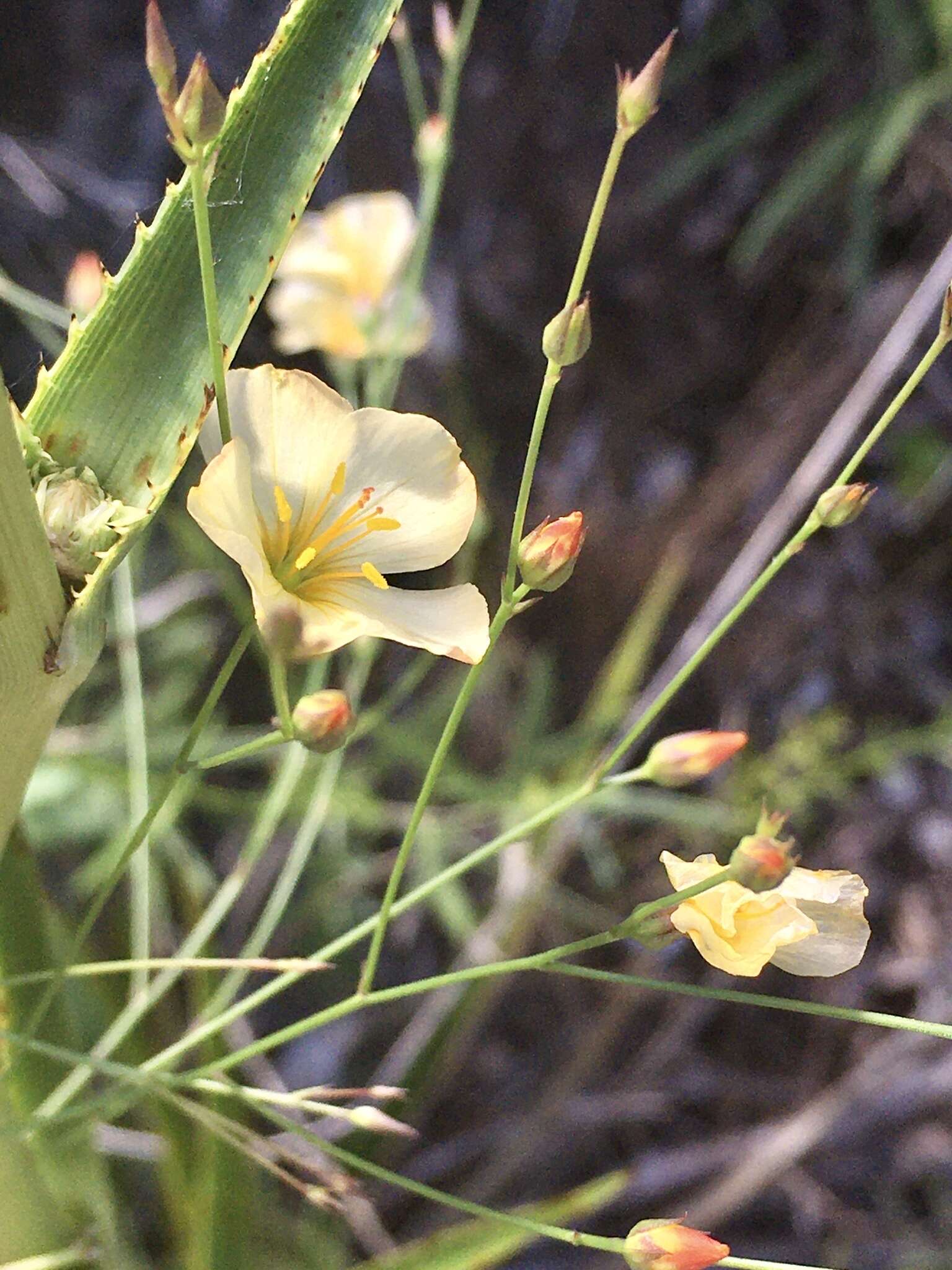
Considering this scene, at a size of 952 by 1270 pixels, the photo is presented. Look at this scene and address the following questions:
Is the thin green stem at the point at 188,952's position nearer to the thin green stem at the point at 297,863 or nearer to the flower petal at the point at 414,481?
the thin green stem at the point at 297,863

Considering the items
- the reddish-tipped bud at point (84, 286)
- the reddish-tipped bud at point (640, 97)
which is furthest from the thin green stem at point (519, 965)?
the reddish-tipped bud at point (84, 286)

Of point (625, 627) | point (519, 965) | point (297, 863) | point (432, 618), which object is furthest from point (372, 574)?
point (625, 627)

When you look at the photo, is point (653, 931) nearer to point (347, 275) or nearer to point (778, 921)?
point (778, 921)

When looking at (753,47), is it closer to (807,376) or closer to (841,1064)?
(807,376)

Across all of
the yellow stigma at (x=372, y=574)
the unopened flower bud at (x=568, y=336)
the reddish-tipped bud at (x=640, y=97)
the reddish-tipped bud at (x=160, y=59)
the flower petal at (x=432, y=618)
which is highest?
the reddish-tipped bud at (x=160, y=59)

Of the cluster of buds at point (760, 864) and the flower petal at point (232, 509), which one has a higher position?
the flower petal at point (232, 509)

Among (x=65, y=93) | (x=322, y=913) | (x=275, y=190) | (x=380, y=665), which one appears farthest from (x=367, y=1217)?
(x=65, y=93)
